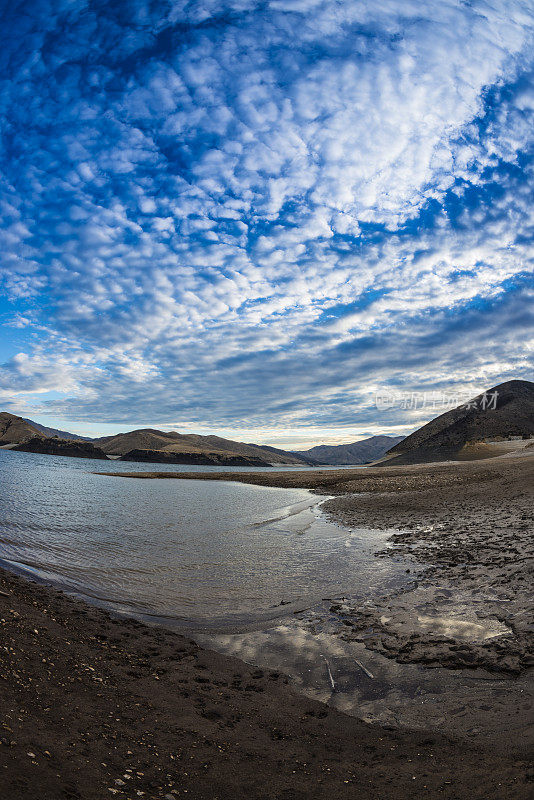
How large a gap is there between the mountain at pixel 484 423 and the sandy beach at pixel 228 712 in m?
72.6

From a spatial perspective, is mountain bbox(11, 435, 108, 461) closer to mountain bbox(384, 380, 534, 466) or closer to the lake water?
mountain bbox(384, 380, 534, 466)

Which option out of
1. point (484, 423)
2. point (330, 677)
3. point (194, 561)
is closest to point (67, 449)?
point (484, 423)

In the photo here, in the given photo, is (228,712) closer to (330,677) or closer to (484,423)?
(330,677)

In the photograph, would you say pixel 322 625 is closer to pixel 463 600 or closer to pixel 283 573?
pixel 463 600

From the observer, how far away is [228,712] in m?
5.06

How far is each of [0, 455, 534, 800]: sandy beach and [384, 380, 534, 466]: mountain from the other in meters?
72.6

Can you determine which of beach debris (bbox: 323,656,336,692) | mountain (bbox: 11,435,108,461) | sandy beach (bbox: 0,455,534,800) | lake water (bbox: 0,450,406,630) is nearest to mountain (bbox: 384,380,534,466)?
lake water (bbox: 0,450,406,630)

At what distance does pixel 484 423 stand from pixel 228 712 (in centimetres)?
9622

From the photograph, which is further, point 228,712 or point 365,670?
point 365,670

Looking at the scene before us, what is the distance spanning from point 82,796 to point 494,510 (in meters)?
19.7

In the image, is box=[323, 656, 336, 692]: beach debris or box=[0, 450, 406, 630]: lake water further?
box=[0, 450, 406, 630]: lake water

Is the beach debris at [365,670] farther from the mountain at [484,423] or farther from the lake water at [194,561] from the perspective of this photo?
the mountain at [484,423]

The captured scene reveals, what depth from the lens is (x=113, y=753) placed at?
378cm

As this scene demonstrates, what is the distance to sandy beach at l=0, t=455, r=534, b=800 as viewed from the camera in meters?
3.49
